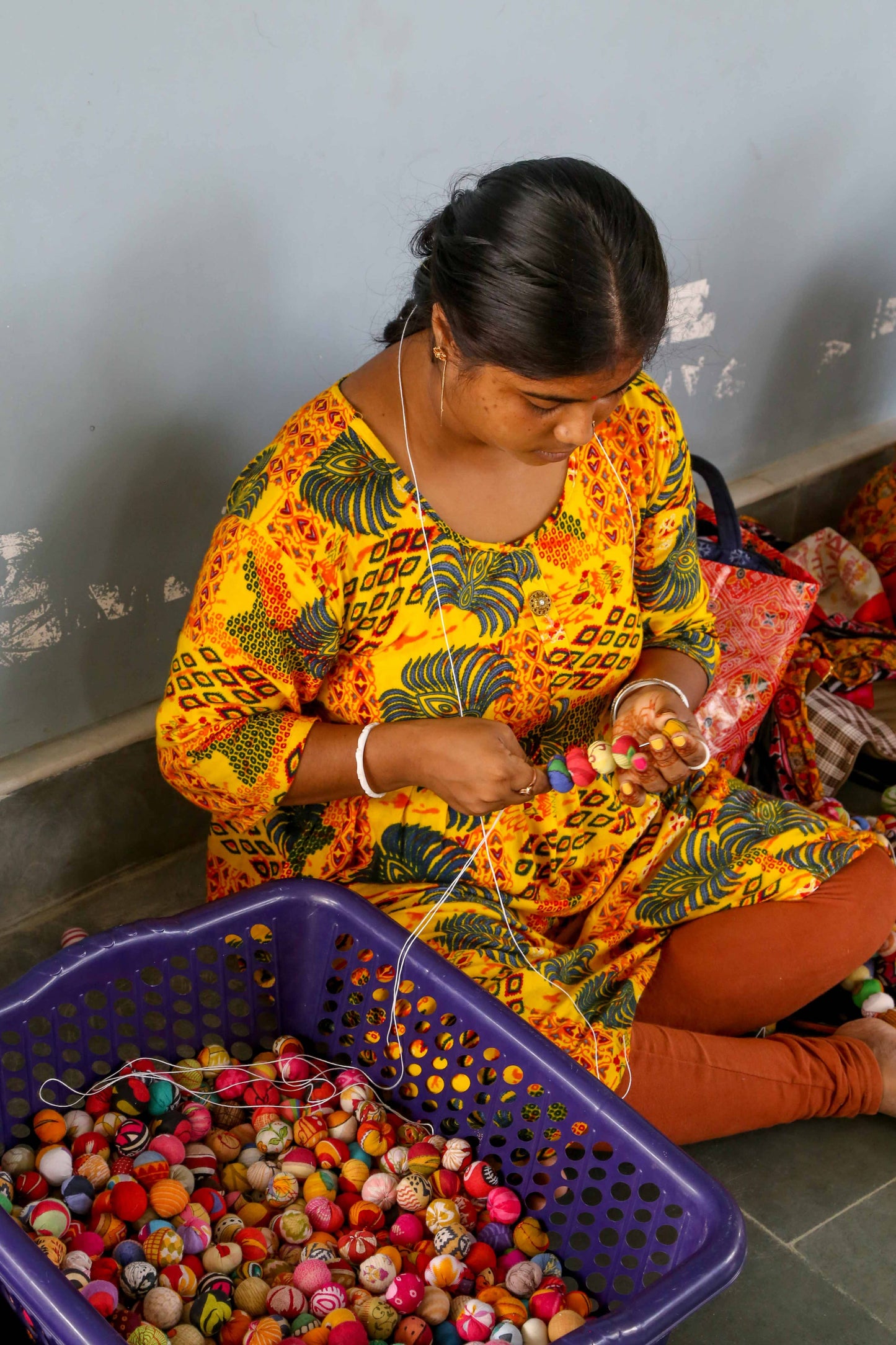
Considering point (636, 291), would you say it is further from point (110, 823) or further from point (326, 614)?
point (110, 823)

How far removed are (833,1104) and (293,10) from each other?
1651 millimetres

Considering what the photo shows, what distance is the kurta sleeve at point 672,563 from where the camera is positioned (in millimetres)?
1646

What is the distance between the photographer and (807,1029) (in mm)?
1865

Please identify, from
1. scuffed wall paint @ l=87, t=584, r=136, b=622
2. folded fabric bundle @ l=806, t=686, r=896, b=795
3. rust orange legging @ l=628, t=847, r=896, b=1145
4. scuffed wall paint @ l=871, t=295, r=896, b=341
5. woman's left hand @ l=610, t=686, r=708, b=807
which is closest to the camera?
woman's left hand @ l=610, t=686, r=708, b=807

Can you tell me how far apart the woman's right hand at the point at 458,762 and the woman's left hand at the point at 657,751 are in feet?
0.33

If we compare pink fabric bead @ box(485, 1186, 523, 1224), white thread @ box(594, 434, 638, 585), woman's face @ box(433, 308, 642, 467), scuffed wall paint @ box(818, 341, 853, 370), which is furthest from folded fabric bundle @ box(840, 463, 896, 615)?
pink fabric bead @ box(485, 1186, 523, 1224)

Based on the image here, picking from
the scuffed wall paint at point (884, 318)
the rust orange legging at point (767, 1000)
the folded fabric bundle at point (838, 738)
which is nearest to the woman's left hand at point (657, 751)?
the rust orange legging at point (767, 1000)

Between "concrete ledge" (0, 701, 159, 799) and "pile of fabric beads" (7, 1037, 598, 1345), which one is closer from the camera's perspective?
"pile of fabric beads" (7, 1037, 598, 1345)

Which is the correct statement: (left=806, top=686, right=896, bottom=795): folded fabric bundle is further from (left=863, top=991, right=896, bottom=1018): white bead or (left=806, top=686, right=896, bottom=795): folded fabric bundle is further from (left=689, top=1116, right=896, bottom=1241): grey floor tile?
(left=689, top=1116, right=896, bottom=1241): grey floor tile

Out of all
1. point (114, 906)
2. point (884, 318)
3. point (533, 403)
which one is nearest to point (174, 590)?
point (114, 906)

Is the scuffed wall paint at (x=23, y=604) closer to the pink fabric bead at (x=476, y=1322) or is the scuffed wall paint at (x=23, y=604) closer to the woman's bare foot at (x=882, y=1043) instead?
the pink fabric bead at (x=476, y=1322)

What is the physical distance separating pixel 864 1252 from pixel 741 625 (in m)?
1.03

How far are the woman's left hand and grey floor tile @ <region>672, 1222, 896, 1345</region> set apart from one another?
63 centimetres

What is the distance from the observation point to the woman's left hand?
140cm
